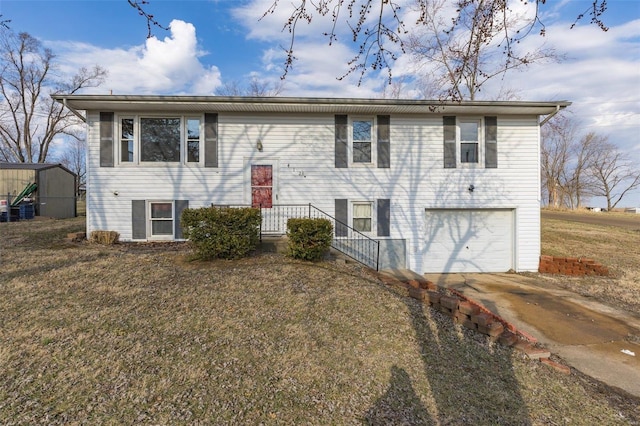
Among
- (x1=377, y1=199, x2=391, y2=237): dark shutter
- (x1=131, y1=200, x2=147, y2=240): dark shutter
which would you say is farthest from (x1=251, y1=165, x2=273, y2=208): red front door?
(x1=377, y1=199, x2=391, y2=237): dark shutter

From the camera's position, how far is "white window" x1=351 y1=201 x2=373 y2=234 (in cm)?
894

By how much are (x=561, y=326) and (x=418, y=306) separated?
232cm

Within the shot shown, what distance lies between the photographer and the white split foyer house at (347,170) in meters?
8.50

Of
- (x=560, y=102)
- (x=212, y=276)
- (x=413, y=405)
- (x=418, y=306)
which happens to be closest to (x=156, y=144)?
(x=212, y=276)

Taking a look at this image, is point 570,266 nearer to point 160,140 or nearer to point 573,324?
point 573,324

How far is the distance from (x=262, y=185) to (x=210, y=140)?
1.87m

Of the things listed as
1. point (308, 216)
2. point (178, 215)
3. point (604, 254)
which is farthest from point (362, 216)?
point (604, 254)

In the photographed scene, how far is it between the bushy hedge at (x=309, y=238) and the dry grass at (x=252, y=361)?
51.0 inches

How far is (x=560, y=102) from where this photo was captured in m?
8.24

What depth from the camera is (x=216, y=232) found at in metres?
6.41

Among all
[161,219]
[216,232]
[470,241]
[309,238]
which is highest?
[161,219]

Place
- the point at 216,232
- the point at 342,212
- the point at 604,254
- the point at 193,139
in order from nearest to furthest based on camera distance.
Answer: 1. the point at 216,232
2. the point at 193,139
3. the point at 342,212
4. the point at 604,254

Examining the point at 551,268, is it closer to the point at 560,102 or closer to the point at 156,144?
the point at 560,102

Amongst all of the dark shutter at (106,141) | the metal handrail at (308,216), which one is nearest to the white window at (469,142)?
the metal handrail at (308,216)
